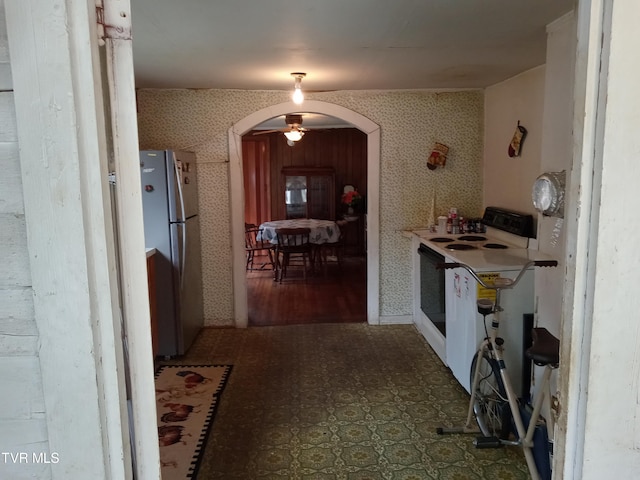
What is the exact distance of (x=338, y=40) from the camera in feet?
8.91

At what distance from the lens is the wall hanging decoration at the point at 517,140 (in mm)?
3701

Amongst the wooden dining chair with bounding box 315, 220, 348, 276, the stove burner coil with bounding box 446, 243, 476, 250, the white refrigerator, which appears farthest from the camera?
the wooden dining chair with bounding box 315, 220, 348, 276

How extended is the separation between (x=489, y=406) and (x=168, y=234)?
267 centimetres

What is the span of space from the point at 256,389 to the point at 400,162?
8.28 ft

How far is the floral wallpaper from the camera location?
176 inches

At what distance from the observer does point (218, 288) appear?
4703mm

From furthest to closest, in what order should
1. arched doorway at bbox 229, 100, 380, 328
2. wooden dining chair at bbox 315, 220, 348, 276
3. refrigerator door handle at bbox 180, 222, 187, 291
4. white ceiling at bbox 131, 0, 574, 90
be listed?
wooden dining chair at bbox 315, 220, 348, 276, arched doorway at bbox 229, 100, 380, 328, refrigerator door handle at bbox 180, 222, 187, 291, white ceiling at bbox 131, 0, 574, 90

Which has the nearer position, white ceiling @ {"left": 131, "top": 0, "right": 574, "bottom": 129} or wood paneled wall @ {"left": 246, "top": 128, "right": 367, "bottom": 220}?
white ceiling @ {"left": 131, "top": 0, "right": 574, "bottom": 129}

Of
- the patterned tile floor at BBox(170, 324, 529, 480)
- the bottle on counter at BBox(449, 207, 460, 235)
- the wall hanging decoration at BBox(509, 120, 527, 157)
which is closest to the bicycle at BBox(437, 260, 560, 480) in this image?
the patterned tile floor at BBox(170, 324, 529, 480)

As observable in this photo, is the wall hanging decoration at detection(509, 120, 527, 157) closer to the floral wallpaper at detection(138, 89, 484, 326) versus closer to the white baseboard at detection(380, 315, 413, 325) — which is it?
the floral wallpaper at detection(138, 89, 484, 326)

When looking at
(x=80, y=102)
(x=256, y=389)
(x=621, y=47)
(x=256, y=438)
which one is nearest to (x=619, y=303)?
(x=621, y=47)

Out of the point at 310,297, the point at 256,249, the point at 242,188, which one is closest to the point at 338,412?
the point at 242,188

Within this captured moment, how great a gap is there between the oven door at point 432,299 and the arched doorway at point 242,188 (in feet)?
1.63

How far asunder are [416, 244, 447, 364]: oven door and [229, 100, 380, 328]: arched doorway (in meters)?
0.50
